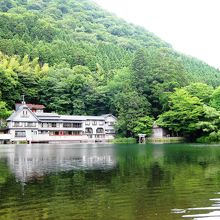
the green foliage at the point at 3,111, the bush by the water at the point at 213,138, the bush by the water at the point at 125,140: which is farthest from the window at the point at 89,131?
the bush by the water at the point at 213,138

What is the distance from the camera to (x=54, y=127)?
63.1 meters

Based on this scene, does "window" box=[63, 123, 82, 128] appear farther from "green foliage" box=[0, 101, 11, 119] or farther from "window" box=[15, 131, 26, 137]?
"green foliage" box=[0, 101, 11, 119]

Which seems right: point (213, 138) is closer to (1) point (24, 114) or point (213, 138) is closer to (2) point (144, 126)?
(2) point (144, 126)

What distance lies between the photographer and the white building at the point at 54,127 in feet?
193

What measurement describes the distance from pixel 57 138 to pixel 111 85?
14977 millimetres

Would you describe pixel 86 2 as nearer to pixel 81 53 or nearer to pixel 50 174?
pixel 81 53

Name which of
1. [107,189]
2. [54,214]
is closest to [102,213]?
[54,214]

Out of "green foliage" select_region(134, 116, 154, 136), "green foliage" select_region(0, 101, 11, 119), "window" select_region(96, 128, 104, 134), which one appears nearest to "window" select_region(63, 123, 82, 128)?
"window" select_region(96, 128, 104, 134)

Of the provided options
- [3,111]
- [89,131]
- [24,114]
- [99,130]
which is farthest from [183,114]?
[3,111]

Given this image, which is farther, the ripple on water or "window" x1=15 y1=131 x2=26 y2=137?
"window" x1=15 y1=131 x2=26 y2=137

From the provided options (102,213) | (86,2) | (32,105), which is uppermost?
(86,2)

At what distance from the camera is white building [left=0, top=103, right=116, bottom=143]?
2318 inches

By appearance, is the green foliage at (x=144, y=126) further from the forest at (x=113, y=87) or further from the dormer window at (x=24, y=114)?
the dormer window at (x=24, y=114)

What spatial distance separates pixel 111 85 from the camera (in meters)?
68.4
